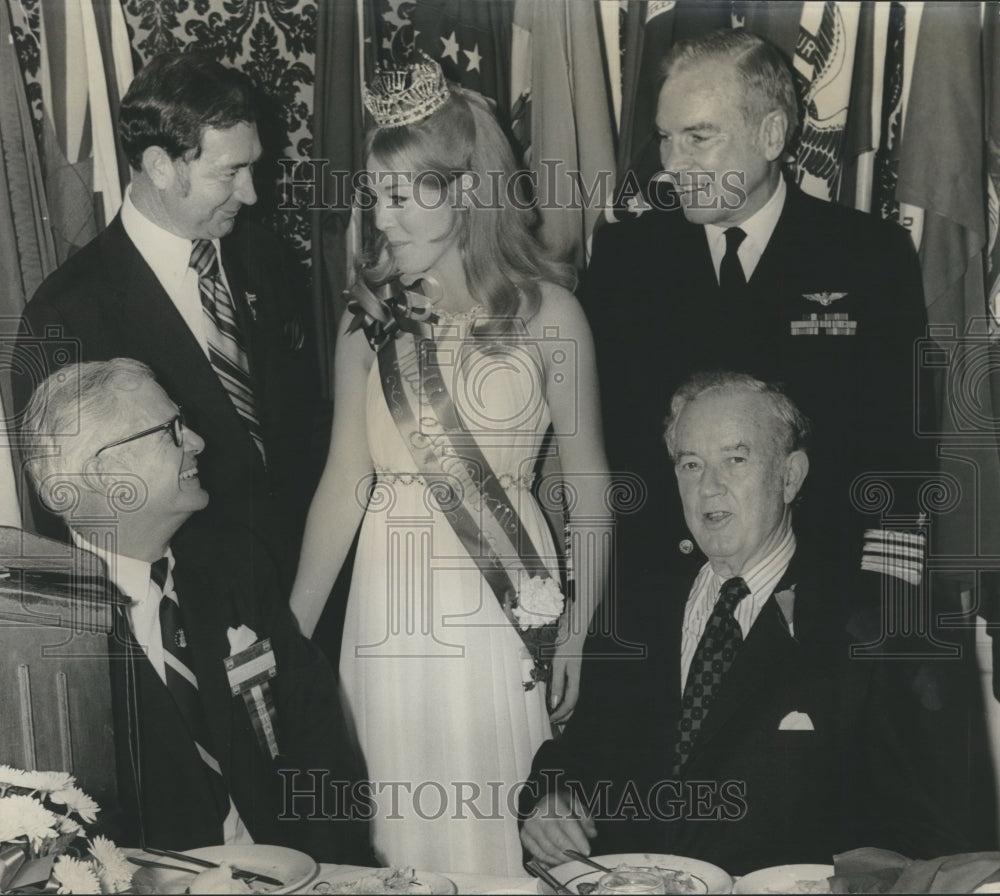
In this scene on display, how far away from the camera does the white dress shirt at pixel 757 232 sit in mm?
3084

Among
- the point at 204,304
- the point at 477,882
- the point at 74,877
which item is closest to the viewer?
the point at 74,877

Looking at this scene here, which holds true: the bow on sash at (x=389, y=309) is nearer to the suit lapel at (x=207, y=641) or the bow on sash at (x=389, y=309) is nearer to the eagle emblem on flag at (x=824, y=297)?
the suit lapel at (x=207, y=641)

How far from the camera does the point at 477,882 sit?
3.02 metres

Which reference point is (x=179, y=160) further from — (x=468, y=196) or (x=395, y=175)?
(x=468, y=196)

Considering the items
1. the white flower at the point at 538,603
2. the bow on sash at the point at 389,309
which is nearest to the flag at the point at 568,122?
the bow on sash at the point at 389,309

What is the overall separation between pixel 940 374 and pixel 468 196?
54.6 inches

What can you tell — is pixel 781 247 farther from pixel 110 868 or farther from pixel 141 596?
pixel 110 868

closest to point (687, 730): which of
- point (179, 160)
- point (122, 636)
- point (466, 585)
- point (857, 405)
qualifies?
point (466, 585)

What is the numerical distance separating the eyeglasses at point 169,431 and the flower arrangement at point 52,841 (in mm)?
914

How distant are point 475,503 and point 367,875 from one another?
3.41 ft

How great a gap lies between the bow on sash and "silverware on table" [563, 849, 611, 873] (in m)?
1.48

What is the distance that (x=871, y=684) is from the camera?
10.1 ft

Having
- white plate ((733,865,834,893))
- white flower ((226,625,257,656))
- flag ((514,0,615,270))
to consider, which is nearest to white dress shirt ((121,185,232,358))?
white flower ((226,625,257,656))

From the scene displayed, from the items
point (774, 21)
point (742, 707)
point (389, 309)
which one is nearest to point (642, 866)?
point (742, 707)
